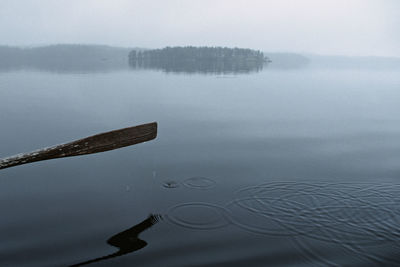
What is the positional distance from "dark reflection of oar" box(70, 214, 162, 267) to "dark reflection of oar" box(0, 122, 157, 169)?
2.11 metres

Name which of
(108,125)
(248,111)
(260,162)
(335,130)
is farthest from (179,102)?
(260,162)

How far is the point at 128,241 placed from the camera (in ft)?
25.5

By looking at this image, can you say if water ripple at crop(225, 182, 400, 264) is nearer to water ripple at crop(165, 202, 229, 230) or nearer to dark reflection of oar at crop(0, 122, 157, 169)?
water ripple at crop(165, 202, 229, 230)

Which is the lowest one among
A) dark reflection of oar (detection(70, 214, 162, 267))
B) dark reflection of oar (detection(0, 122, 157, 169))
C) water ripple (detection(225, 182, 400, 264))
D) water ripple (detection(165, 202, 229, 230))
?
dark reflection of oar (detection(70, 214, 162, 267))

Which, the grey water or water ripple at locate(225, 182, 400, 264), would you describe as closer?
the grey water

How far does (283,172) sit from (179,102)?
88.8ft

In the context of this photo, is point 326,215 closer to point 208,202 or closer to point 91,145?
point 208,202

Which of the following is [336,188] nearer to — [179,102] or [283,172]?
[283,172]

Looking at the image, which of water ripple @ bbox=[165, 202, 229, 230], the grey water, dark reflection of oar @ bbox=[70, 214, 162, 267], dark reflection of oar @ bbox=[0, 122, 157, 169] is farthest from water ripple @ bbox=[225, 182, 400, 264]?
dark reflection of oar @ bbox=[0, 122, 157, 169]

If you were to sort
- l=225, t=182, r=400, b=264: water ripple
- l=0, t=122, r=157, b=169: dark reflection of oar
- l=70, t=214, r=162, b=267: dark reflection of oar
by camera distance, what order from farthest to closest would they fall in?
l=225, t=182, r=400, b=264: water ripple, l=70, t=214, r=162, b=267: dark reflection of oar, l=0, t=122, r=157, b=169: dark reflection of oar

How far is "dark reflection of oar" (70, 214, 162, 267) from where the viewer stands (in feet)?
23.7

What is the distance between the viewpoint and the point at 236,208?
9398 mm

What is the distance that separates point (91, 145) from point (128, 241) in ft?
7.91

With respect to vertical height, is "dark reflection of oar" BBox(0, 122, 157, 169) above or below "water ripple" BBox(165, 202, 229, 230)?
above
